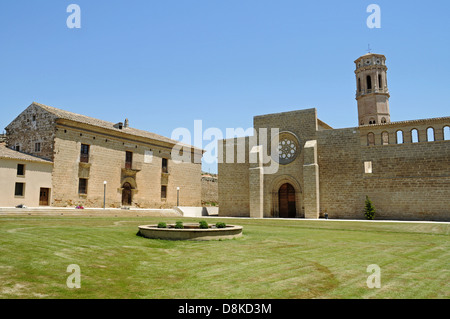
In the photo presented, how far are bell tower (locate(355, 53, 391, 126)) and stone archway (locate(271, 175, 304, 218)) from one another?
1515cm

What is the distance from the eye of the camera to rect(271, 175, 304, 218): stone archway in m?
27.2

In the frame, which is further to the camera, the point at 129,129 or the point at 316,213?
the point at 129,129

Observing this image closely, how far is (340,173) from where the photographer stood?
25.8m

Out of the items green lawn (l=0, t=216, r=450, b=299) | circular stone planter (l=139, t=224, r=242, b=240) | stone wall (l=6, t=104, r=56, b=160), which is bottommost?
green lawn (l=0, t=216, r=450, b=299)

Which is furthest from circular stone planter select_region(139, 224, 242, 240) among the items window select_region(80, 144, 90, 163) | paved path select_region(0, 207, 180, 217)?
window select_region(80, 144, 90, 163)

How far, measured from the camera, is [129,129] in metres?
33.2

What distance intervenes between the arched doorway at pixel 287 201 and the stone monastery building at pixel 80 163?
11955 mm

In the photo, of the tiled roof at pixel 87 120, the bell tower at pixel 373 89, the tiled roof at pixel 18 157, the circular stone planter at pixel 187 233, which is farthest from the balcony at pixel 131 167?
the bell tower at pixel 373 89

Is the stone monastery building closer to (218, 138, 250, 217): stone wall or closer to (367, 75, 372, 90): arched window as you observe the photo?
(218, 138, 250, 217): stone wall

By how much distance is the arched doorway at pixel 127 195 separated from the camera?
30359 mm

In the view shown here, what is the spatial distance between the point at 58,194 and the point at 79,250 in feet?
66.3

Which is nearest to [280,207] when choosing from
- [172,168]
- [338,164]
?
[338,164]

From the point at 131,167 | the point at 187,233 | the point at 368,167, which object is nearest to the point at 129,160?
the point at 131,167
